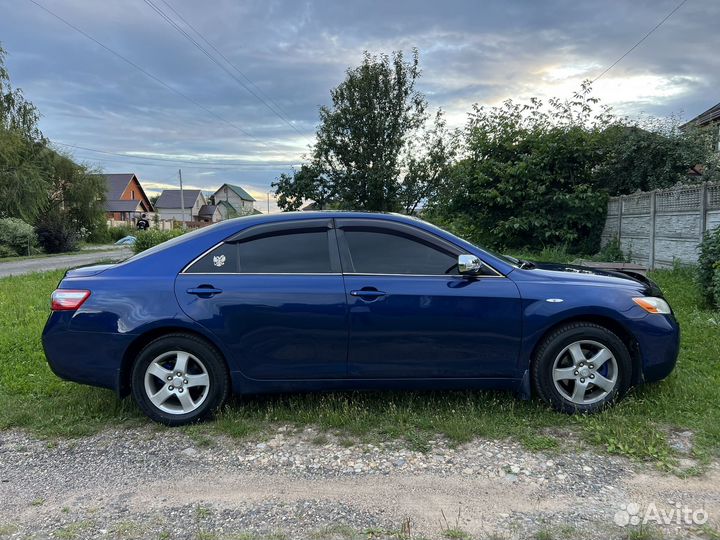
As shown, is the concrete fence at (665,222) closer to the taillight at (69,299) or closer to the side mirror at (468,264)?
the side mirror at (468,264)

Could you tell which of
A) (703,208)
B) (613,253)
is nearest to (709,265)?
(703,208)

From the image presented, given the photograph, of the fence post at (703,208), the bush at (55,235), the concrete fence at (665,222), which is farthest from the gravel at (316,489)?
the bush at (55,235)

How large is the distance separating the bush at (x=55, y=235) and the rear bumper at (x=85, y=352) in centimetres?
3199

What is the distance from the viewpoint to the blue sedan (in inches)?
142

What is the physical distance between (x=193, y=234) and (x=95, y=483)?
1898 mm

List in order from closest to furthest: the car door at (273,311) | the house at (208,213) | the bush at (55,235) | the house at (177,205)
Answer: the car door at (273,311) < the bush at (55,235) < the house at (177,205) < the house at (208,213)

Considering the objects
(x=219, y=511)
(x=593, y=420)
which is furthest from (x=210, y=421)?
(x=593, y=420)

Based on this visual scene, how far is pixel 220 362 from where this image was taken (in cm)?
369

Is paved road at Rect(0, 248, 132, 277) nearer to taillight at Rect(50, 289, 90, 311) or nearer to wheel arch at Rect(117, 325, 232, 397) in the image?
taillight at Rect(50, 289, 90, 311)

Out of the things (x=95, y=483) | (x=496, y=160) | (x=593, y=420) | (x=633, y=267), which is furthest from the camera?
(x=496, y=160)

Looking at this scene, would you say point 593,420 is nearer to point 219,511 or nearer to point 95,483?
point 219,511

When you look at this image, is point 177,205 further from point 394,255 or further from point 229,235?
point 394,255

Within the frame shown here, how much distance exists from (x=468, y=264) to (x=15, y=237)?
31314mm

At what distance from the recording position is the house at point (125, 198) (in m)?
68.9
